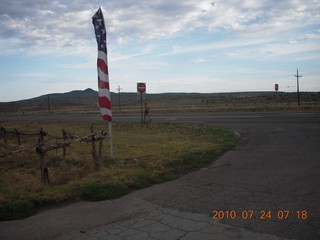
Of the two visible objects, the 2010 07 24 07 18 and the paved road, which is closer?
the paved road

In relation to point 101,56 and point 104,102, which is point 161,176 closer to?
point 104,102

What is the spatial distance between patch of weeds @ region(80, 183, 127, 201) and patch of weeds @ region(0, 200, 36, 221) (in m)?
0.98

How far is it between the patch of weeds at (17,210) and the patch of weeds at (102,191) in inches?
38.7

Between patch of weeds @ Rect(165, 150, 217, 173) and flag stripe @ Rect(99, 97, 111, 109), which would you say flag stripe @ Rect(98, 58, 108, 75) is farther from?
patch of weeds @ Rect(165, 150, 217, 173)

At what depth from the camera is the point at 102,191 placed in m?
6.34

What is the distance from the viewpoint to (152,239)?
4074 mm

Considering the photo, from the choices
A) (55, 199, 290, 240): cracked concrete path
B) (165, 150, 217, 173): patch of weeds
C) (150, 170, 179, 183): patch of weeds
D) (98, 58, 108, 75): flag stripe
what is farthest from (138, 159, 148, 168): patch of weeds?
(55, 199, 290, 240): cracked concrete path

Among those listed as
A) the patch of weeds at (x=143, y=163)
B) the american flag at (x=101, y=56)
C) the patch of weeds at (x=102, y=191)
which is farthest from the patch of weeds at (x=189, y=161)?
the american flag at (x=101, y=56)

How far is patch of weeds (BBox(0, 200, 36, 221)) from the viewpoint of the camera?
16.8 feet

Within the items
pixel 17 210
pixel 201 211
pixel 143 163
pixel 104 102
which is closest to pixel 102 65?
pixel 104 102

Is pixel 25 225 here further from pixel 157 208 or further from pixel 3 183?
pixel 3 183

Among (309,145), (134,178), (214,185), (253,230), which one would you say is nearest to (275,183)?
(214,185)

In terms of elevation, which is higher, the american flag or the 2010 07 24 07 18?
the american flag

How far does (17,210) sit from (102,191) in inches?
62.5
